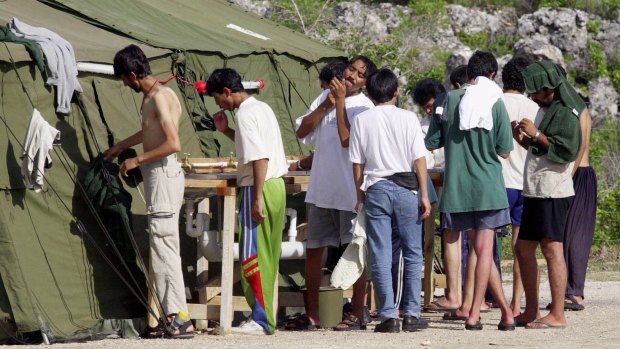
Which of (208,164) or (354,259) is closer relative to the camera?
(354,259)

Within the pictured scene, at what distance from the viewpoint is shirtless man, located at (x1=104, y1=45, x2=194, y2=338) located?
7.62 metres

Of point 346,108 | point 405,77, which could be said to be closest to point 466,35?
point 405,77

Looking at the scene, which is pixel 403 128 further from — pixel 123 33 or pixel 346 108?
pixel 123 33

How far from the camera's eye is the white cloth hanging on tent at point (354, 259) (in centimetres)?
789

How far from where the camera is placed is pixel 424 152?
7.84 metres

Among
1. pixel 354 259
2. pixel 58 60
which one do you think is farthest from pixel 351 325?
pixel 58 60

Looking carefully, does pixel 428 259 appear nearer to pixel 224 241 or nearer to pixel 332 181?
pixel 332 181

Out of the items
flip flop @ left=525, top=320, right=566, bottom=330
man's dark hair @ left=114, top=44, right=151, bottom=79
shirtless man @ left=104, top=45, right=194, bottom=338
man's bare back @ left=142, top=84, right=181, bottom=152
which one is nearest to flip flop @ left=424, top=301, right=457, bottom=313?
flip flop @ left=525, top=320, right=566, bottom=330

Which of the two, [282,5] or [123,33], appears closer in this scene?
[123,33]

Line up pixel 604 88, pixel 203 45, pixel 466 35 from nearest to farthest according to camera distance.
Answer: pixel 203 45
pixel 604 88
pixel 466 35

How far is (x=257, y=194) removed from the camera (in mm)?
7812

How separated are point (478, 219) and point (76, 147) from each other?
8.26 feet

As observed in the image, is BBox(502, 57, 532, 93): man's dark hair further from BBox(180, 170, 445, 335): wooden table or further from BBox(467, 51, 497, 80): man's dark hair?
BBox(180, 170, 445, 335): wooden table

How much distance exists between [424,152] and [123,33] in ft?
8.37
